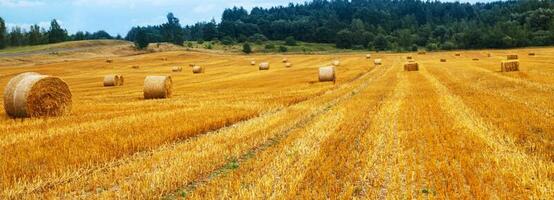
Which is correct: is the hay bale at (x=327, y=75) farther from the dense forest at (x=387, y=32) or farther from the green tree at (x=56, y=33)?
the green tree at (x=56, y=33)

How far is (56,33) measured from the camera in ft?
522

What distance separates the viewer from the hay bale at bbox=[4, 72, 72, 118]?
16.2 meters

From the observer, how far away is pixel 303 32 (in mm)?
167625

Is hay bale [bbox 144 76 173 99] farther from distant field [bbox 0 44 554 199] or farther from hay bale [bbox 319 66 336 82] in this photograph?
hay bale [bbox 319 66 336 82]

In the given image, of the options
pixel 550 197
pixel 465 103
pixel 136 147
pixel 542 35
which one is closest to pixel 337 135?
pixel 136 147

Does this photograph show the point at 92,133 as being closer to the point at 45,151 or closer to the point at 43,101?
the point at 45,151

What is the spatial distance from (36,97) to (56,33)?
506ft

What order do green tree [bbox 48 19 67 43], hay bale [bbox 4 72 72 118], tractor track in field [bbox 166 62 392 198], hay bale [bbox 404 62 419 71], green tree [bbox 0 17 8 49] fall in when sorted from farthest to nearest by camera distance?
1. green tree [bbox 48 19 67 43]
2. green tree [bbox 0 17 8 49]
3. hay bale [bbox 404 62 419 71]
4. hay bale [bbox 4 72 72 118]
5. tractor track in field [bbox 166 62 392 198]

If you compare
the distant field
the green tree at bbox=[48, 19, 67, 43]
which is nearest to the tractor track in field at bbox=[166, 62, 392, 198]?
the distant field

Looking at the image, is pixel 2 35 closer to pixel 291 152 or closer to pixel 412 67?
pixel 412 67

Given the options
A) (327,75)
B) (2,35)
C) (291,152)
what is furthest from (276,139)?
(2,35)

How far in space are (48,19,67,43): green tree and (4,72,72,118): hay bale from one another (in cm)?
15119

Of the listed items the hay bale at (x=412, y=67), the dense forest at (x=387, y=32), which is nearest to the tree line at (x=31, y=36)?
the dense forest at (x=387, y=32)

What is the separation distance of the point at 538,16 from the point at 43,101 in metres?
123
